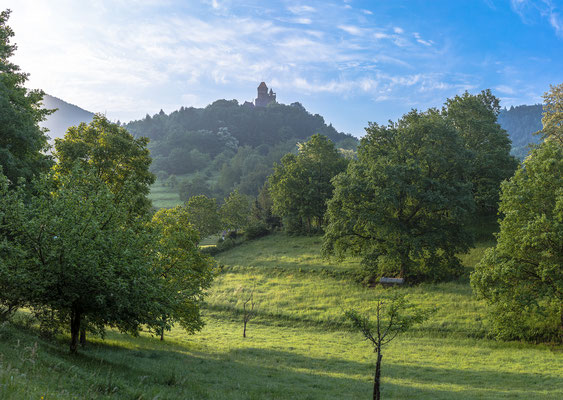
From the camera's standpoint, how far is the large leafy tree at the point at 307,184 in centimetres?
6912

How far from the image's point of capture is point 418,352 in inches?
1062

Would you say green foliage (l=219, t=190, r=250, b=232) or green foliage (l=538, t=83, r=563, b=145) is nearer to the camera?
green foliage (l=538, t=83, r=563, b=145)

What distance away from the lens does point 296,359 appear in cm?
2436

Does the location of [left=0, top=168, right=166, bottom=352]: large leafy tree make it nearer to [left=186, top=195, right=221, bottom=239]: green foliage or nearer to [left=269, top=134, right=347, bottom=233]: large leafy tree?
[left=269, top=134, right=347, bottom=233]: large leafy tree

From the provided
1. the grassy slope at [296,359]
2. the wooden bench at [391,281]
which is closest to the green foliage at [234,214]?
the grassy slope at [296,359]

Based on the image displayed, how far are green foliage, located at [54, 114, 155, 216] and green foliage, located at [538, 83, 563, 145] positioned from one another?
1874 inches

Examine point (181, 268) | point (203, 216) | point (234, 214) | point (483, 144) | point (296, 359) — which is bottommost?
point (296, 359)

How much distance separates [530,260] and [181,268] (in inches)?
966

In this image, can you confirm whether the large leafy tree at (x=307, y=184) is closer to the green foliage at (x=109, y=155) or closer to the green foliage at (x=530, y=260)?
the green foliage at (x=109, y=155)

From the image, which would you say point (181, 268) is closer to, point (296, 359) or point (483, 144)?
point (296, 359)

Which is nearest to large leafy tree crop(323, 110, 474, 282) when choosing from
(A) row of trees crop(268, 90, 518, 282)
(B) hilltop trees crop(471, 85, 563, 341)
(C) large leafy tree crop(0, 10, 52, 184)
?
(A) row of trees crop(268, 90, 518, 282)

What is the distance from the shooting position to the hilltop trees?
25.5 metres

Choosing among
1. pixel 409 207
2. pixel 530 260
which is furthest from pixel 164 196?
pixel 530 260

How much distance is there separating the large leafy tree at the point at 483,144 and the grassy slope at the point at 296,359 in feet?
32.0
